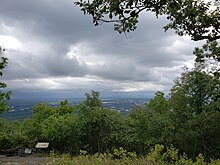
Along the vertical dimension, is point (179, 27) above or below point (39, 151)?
above

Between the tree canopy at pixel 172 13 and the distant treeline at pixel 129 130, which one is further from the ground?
the tree canopy at pixel 172 13

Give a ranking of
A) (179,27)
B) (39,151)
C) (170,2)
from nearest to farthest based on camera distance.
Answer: (170,2) → (179,27) → (39,151)

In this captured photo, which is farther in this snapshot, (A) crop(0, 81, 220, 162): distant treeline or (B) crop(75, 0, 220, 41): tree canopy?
(A) crop(0, 81, 220, 162): distant treeline

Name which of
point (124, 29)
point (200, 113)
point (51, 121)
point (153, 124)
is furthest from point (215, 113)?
point (124, 29)

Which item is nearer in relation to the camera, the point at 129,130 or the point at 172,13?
the point at 172,13

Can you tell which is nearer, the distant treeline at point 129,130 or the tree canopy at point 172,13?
the tree canopy at point 172,13

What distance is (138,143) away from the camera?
64.5 ft

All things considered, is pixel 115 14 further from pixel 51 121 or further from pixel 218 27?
pixel 51 121

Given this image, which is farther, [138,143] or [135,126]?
[135,126]

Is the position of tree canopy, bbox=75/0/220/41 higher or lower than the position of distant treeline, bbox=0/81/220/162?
higher

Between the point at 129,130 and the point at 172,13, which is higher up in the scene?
the point at 172,13

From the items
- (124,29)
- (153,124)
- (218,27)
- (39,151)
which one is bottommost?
(39,151)

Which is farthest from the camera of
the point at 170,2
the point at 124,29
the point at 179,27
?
the point at 179,27

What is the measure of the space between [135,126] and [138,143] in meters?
1.62
